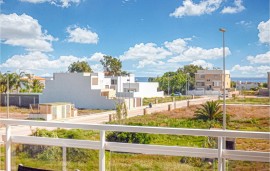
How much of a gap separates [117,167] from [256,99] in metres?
17.3

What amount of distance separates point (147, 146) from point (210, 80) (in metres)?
21.2

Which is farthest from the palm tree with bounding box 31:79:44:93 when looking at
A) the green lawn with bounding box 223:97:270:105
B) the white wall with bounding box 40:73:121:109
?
the green lawn with bounding box 223:97:270:105

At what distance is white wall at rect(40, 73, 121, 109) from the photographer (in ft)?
83.3

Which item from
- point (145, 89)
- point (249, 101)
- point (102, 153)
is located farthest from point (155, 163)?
point (145, 89)

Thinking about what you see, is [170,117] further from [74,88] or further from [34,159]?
[34,159]

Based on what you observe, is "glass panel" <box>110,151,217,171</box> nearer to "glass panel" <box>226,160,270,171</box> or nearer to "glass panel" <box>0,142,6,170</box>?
"glass panel" <box>226,160,270,171</box>

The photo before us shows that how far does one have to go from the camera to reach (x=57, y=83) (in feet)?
90.9

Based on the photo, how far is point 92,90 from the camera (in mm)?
25578

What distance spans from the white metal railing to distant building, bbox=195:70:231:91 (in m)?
20.1

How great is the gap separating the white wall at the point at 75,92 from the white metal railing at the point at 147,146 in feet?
74.2

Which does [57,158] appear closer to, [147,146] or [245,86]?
[147,146]

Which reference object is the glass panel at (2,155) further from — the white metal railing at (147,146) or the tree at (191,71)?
the tree at (191,71)

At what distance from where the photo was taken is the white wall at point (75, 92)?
83.3 ft

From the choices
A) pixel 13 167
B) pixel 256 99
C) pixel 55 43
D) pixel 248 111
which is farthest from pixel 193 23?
pixel 13 167
